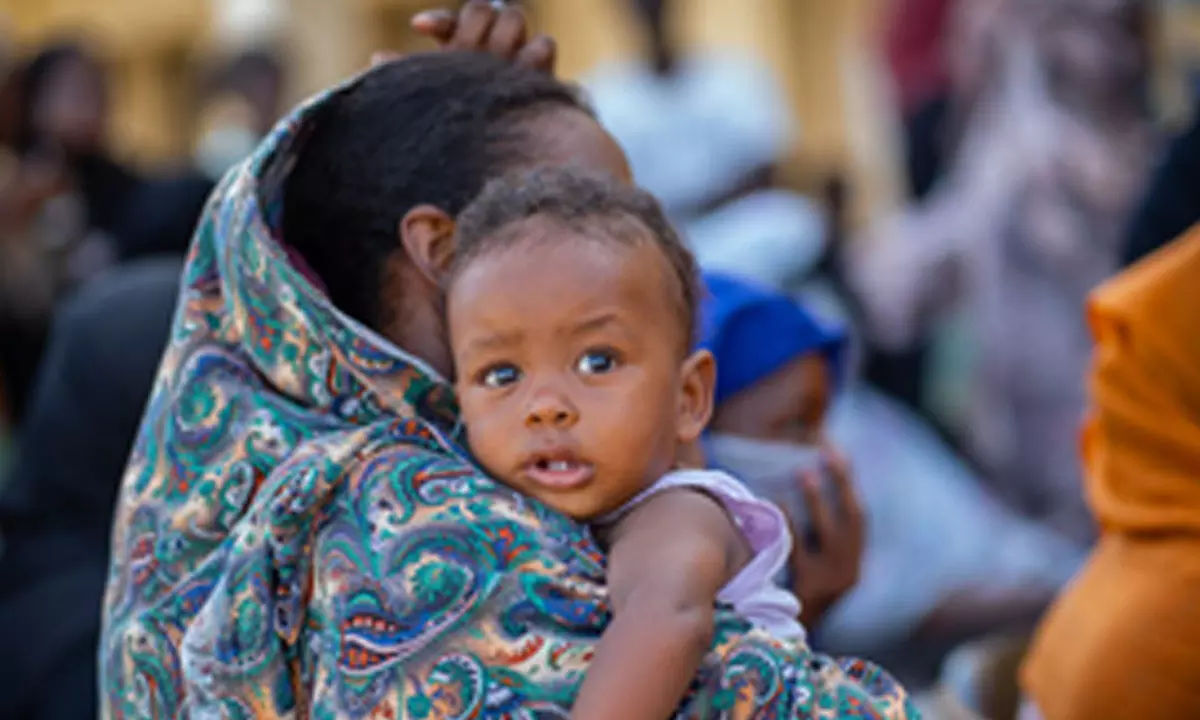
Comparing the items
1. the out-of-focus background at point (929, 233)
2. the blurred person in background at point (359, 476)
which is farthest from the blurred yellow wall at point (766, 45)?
the blurred person in background at point (359, 476)

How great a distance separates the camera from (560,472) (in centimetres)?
192

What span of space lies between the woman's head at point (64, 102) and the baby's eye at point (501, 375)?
5.10 metres

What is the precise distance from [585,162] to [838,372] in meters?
1.20

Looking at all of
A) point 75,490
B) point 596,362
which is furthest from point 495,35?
point 75,490

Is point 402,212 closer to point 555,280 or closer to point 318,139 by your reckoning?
point 318,139

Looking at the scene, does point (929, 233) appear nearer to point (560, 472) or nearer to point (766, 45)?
point (560, 472)

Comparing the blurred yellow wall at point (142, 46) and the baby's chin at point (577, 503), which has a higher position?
the baby's chin at point (577, 503)

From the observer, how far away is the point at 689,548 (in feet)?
6.12

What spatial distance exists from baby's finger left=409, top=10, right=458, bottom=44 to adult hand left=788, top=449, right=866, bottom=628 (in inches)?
31.5

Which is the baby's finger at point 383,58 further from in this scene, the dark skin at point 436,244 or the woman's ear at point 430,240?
the woman's ear at point 430,240

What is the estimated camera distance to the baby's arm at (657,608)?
1.78 m

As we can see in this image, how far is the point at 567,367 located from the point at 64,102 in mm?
5245

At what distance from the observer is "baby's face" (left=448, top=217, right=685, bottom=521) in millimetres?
1894

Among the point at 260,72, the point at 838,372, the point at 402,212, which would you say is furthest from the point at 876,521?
the point at 402,212
